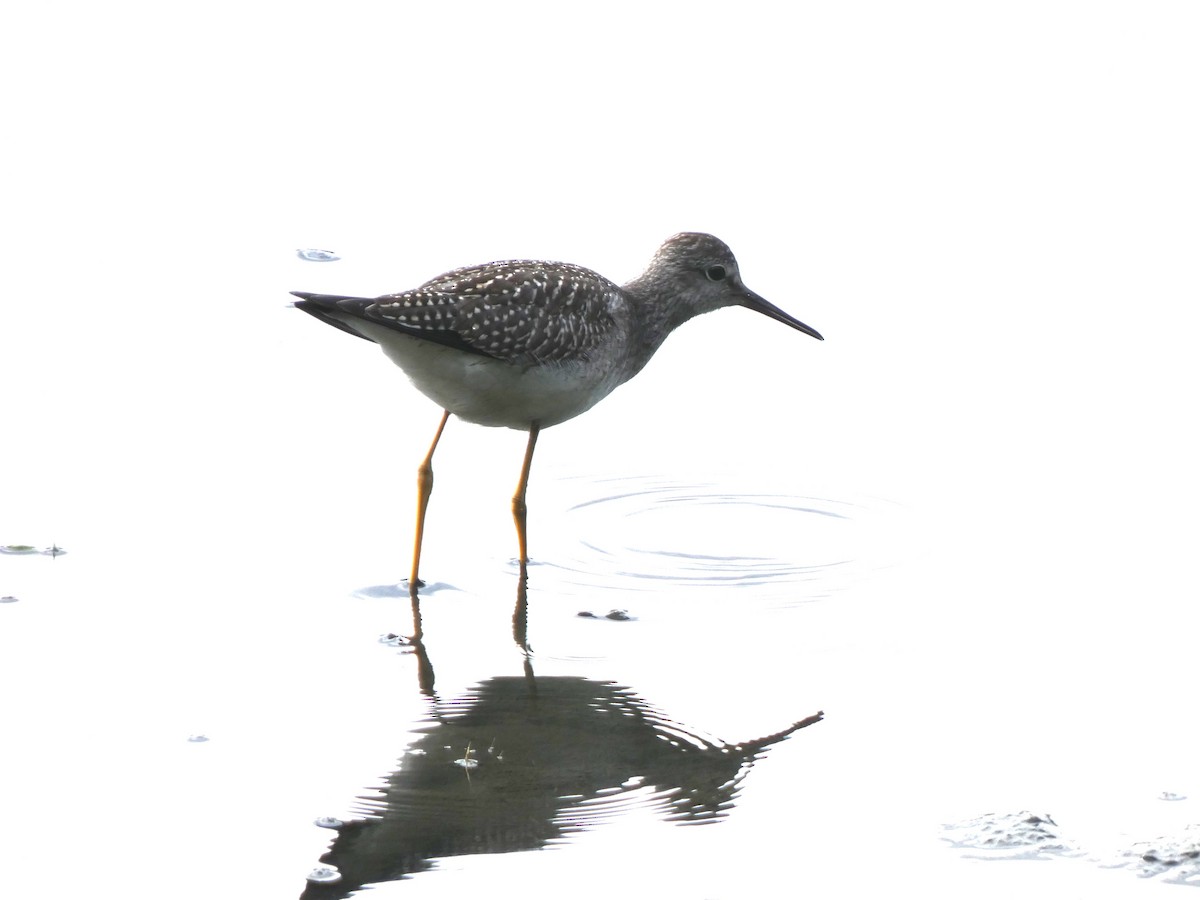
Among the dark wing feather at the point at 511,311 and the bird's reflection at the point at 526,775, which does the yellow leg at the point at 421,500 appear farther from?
the bird's reflection at the point at 526,775

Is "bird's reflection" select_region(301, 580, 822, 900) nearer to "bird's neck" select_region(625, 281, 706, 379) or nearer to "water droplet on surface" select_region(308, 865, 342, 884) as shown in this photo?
"water droplet on surface" select_region(308, 865, 342, 884)

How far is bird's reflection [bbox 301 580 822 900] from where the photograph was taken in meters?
5.07

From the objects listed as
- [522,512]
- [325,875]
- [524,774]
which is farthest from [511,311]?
[325,875]

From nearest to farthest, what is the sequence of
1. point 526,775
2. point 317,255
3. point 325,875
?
point 325,875 < point 526,775 < point 317,255

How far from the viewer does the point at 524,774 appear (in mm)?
5578

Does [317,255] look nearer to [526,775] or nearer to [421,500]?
[421,500]

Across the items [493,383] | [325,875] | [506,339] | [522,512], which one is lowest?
[325,875]

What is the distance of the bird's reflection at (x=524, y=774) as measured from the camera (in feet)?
16.6

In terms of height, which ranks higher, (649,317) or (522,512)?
(649,317)

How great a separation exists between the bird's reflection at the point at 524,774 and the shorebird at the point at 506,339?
113 cm

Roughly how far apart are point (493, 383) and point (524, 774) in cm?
215

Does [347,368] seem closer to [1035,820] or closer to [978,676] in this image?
[978,676]

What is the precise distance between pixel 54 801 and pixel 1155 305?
23.4 ft

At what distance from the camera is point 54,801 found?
5.16 metres
